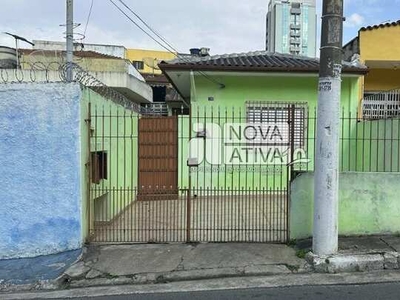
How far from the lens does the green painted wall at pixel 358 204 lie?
641 cm

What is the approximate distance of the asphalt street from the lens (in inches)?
177

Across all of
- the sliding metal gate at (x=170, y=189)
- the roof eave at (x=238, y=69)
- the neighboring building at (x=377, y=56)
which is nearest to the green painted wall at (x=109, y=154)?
the sliding metal gate at (x=170, y=189)

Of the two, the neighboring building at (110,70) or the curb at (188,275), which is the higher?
the neighboring building at (110,70)

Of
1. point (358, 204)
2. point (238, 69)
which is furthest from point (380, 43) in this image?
point (358, 204)

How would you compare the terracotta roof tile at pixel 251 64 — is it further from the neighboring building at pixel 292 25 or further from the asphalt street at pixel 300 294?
the neighboring building at pixel 292 25

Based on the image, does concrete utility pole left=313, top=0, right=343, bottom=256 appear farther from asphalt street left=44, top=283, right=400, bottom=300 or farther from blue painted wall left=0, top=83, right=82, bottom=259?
blue painted wall left=0, top=83, right=82, bottom=259

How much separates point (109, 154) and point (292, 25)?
28.2 metres

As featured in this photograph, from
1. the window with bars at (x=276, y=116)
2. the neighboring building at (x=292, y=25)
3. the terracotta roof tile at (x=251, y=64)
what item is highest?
the neighboring building at (x=292, y=25)

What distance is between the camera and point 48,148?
6125 millimetres

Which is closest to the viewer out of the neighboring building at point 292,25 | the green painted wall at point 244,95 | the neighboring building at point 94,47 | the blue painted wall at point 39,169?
the blue painted wall at point 39,169

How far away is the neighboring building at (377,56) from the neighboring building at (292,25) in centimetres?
1714

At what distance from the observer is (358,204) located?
6465mm

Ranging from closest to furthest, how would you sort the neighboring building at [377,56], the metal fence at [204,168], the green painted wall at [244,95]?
the metal fence at [204,168] < the green painted wall at [244,95] < the neighboring building at [377,56]

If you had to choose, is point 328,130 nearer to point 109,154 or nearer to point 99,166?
point 99,166
